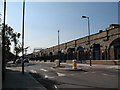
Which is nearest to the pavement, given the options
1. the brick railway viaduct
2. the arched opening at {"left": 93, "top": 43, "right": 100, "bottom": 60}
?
the brick railway viaduct

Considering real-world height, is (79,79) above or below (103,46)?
below

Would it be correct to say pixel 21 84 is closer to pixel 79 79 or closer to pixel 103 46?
pixel 79 79

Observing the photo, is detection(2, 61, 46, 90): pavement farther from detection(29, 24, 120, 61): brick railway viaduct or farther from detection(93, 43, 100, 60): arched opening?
detection(93, 43, 100, 60): arched opening

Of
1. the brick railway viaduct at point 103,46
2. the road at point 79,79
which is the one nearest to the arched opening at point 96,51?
the brick railway viaduct at point 103,46

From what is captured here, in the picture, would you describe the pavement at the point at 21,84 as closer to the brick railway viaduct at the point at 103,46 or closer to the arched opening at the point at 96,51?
the brick railway viaduct at the point at 103,46

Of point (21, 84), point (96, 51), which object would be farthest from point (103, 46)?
point (21, 84)

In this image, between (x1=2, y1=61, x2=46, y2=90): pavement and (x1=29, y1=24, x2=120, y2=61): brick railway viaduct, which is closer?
(x1=2, y1=61, x2=46, y2=90): pavement

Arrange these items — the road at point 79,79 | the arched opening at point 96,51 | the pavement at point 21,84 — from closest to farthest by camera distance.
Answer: the pavement at point 21,84 < the road at point 79,79 < the arched opening at point 96,51

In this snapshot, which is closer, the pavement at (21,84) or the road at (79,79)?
the pavement at (21,84)

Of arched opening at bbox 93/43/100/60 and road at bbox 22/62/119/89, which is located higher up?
arched opening at bbox 93/43/100/60

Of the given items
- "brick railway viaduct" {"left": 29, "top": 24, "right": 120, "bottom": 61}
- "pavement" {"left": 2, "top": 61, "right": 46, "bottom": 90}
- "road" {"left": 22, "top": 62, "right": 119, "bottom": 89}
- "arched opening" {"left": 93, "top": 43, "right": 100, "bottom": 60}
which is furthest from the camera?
"arched opening" {"left": 93, "top": 43, "right": 100, "bottom": 60}

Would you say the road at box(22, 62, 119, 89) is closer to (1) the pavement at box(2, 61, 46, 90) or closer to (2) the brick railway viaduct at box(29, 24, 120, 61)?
(1) the pavement at box(2, 61, 46, 90)

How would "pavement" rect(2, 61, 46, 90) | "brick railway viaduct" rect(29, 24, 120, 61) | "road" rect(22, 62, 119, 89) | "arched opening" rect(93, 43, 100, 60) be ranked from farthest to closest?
"arched opening" rect(93, 43, 100, 60) < "brick railway viaduct" rect(29, 24, 120, 61) < "road" rect(22, 62, 119, 89) < "pavement" rect(2, 61, 46, 90)

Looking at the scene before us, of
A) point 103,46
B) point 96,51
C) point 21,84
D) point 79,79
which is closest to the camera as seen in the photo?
point 21,84
